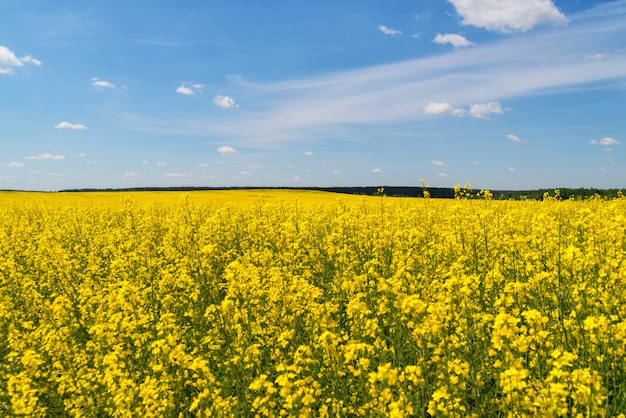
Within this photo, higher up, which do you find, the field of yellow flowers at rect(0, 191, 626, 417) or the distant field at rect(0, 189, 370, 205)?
the distant field at rect(0, 189, 370, 205)

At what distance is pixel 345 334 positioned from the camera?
168 inches

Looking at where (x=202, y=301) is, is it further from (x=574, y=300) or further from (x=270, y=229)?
(x=574, y=300)

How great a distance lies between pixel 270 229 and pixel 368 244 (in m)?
2.78

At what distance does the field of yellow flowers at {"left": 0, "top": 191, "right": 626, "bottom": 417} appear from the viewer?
3.18 m

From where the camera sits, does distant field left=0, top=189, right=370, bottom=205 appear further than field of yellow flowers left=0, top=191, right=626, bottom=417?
Yes

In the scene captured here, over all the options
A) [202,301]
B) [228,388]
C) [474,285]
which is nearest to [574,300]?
[474,285]

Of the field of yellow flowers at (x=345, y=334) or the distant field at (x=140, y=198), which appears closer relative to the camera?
the field of yellow flowers at (x=345, y=334)

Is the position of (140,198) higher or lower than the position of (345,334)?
higher

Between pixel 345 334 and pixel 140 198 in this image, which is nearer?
pixel 345 334

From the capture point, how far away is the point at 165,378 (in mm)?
3863

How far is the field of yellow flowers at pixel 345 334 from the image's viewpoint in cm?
318

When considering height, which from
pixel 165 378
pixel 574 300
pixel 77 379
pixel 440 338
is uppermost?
pixel 574 300

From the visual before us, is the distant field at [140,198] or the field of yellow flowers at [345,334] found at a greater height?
the distant field at [140,198]

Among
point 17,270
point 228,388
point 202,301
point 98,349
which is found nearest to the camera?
point 228,388
